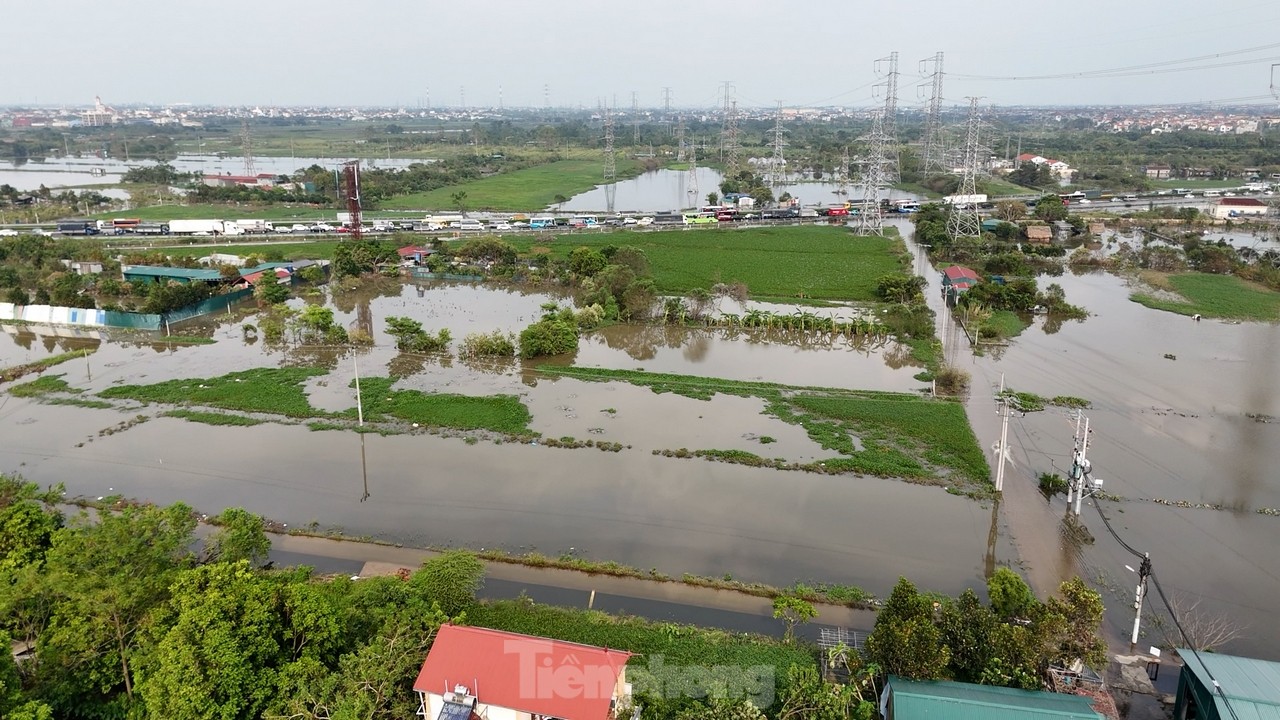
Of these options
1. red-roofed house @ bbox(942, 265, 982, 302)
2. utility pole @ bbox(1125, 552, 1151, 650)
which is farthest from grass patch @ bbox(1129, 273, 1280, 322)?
utility pole @ bbox(1125, 552, 1151, 650)

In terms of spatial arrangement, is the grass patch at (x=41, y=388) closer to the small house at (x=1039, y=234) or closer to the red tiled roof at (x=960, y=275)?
the red tiled roof at (x=960, y=275)

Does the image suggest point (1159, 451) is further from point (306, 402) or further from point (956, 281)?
point (306, 402)

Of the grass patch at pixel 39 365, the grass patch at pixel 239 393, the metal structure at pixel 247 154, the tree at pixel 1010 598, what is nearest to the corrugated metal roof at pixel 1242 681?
the tree at pixel 1010 598

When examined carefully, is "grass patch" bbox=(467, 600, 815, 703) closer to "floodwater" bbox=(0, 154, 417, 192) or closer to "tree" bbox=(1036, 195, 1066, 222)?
"tree" bbox=(1036, 195, 1066, 222)

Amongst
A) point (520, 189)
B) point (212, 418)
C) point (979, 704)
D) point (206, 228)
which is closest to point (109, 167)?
point (520, 189)

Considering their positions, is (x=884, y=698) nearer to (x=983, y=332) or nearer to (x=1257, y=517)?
(x=1257, y=517)
